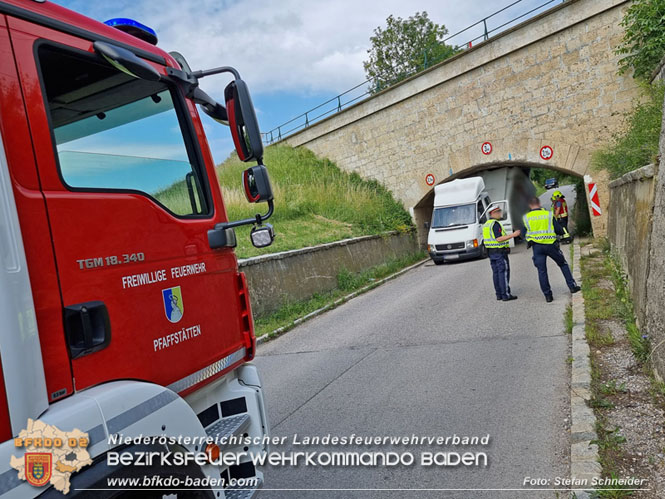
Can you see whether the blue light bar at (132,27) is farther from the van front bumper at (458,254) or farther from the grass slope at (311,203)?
the van front bumper at (458,254)

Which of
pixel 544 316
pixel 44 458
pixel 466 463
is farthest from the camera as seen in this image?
pixel 544 316

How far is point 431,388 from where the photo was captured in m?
5.29

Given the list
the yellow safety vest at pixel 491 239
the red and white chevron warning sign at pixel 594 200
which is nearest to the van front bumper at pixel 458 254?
the red and white chevron warning sign at pixel 594 200

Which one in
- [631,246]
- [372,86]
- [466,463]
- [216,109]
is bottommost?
[466,463]

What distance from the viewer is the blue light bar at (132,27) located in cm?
275

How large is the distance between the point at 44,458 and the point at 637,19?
16.6m

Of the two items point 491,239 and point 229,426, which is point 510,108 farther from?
point 229,426

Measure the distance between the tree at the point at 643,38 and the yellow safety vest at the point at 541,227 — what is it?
7856mm

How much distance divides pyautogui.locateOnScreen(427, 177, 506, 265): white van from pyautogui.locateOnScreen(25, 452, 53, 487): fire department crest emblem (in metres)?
16.0

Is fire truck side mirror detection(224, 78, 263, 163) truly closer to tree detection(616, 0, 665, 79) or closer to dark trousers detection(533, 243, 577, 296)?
dark trousers detection(533, 243, 577, 296)

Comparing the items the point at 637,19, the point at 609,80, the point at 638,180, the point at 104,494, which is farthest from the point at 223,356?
the point at 609,80

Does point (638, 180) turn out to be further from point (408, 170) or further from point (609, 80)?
point (408, 170)

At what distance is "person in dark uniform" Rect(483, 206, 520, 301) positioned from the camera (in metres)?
9.16

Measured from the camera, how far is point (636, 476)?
314 centimetres
